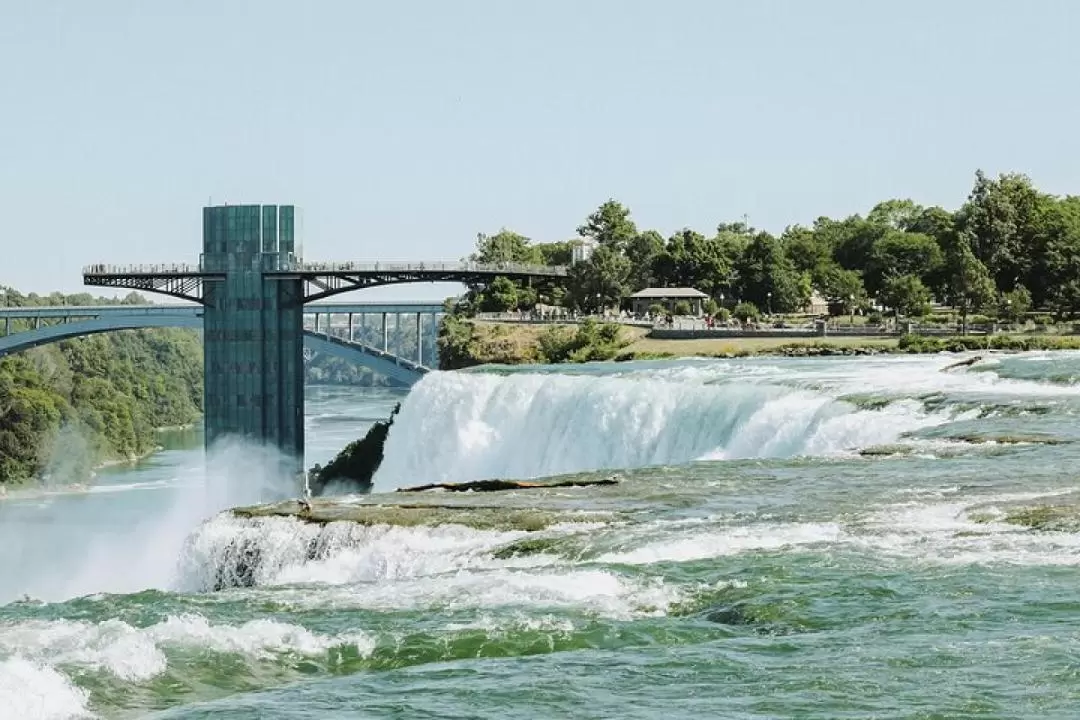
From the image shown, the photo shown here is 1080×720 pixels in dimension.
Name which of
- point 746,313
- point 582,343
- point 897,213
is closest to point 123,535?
point 582,343

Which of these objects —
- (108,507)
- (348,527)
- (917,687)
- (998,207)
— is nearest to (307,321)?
(108,507)

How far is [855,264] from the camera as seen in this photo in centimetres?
10438

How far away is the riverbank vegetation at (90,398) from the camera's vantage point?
11225 centimetres

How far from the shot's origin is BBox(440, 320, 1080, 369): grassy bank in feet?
202

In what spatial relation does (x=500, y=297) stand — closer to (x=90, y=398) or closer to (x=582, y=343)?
(x=582, y=343)

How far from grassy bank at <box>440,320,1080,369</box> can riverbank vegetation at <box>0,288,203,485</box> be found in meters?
38.1

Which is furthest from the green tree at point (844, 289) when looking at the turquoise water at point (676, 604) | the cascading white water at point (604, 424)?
the turquoise water at point (676, 604)

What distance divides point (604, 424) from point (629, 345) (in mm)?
32040

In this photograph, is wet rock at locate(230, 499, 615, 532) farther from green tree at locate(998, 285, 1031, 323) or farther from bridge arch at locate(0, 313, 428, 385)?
bridge arch at locate(0, 313, 428, 385)

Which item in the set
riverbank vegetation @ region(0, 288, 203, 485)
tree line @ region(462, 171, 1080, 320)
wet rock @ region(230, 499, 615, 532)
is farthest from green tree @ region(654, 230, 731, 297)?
wet rock @ region(230, 499, 615, 532)

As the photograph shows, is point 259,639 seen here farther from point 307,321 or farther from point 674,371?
point 307,321

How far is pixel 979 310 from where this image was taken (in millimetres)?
79812

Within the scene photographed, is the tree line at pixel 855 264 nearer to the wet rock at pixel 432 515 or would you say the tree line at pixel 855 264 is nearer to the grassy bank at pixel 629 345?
the grassy bank at pixel 629 345

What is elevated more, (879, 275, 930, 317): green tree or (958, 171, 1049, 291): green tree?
(958, 171, 1049, 291): green tree
